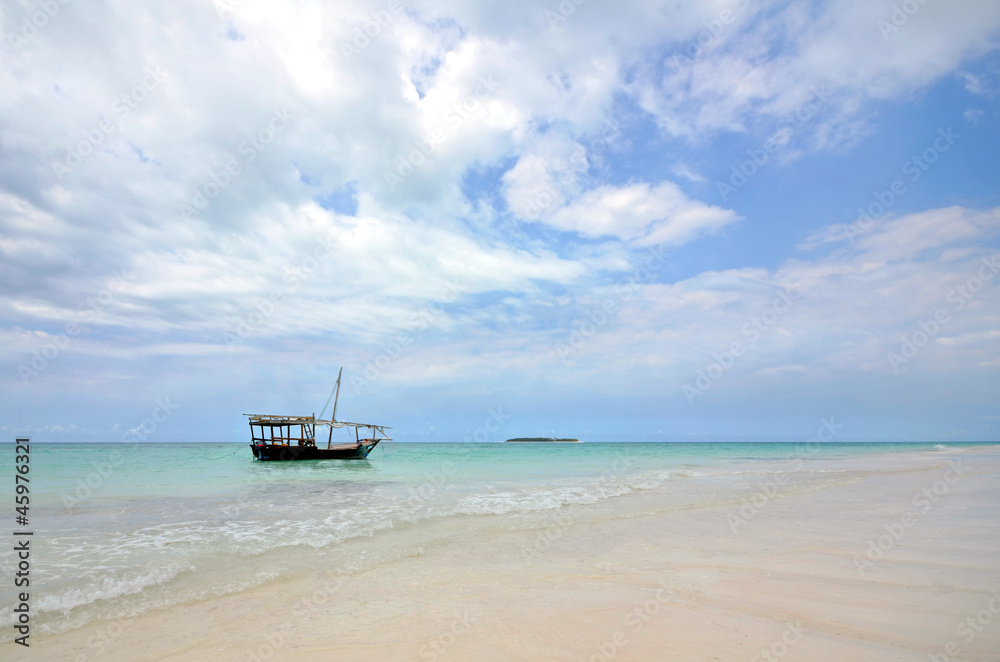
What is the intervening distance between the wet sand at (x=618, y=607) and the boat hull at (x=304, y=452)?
37068 millimetres

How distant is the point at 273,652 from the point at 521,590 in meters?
3.31

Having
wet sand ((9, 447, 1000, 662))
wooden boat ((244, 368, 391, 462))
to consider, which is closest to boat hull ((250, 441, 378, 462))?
wooden boat ((244, 368, 391, 462))

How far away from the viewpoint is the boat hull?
4291 centimetres

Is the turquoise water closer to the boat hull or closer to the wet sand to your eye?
the wet sand

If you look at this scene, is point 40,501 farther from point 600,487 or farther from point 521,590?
point 600,487

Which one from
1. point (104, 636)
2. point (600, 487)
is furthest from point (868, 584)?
point (600, 487)

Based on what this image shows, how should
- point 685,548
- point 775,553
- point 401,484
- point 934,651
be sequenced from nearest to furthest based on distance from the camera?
point 934,651
point 775,553
point 685,548
point 401,484

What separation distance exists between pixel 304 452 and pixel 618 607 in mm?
43042

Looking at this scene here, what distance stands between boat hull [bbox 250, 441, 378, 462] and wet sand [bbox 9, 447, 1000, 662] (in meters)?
37.1

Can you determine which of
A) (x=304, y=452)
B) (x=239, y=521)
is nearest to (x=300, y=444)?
(x=304, y=452)

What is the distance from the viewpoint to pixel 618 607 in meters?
6.09

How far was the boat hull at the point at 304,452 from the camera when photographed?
42.9m

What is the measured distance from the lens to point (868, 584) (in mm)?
6695

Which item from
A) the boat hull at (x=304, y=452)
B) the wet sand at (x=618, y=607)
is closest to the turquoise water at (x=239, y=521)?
the wet sand at (x=618, y=607)
